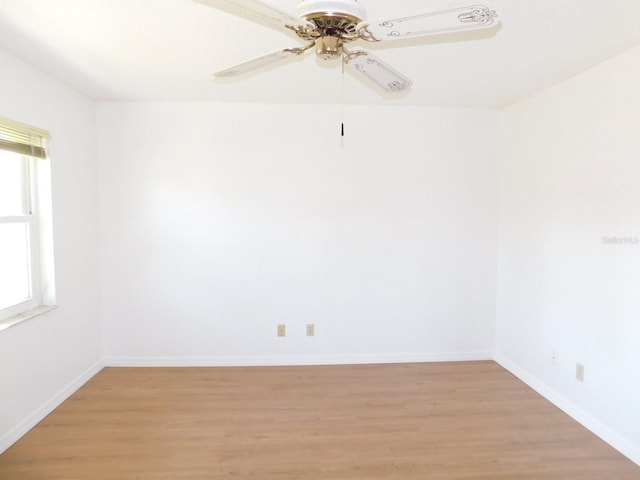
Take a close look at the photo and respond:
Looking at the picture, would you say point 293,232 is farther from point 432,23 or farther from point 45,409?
point 432,23

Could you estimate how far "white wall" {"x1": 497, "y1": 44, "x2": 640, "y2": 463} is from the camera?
2236 millimetres

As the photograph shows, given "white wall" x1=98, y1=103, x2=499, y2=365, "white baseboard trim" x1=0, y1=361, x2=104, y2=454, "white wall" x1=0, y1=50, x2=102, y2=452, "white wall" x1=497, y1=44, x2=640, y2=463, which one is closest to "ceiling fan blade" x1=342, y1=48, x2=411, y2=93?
"white wall" x1=497, y1=44, x2=640, y2=463

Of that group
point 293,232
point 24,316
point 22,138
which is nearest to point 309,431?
point 293,232

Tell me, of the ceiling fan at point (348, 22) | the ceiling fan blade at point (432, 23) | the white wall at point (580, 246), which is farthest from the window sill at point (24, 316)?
the white wall at point (580, 246)

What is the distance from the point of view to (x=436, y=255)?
11.6 feet

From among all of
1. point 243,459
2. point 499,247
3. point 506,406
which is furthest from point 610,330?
point 243,459

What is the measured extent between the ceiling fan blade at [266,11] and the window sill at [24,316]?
2.26 meters

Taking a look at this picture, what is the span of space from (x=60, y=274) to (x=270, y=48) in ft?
7.36

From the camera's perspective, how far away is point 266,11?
1.16 metres

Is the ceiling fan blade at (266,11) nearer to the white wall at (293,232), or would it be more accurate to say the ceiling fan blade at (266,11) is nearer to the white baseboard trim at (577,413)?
the white wall at (293,232)

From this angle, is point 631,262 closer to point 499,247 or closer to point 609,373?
point 609,373

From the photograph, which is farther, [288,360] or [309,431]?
[288,360]

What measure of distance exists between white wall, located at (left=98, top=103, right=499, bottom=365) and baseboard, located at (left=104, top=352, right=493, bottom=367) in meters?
0.01

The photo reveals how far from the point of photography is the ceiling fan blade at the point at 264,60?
1412 mm
